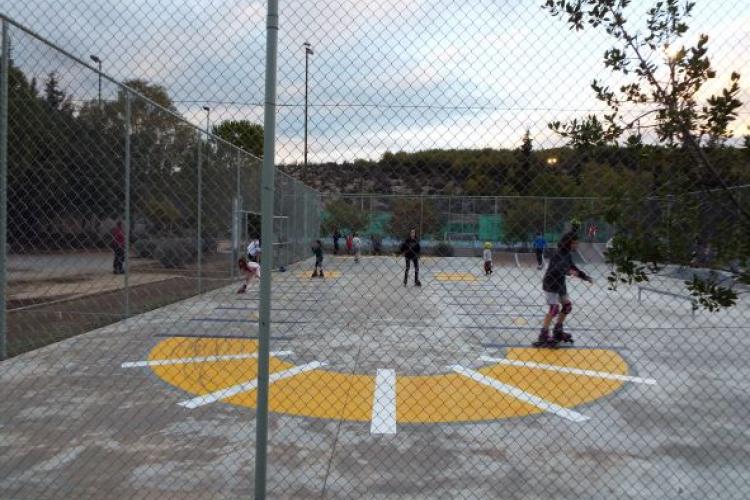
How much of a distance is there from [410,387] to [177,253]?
8.30 meters

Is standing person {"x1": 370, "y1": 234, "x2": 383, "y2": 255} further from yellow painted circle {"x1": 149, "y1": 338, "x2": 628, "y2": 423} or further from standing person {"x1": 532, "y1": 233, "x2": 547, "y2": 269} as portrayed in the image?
standing person {"x1": 532, "y1": 233, "x2": 547, "y2": 269}

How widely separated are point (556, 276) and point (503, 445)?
4.16 meters

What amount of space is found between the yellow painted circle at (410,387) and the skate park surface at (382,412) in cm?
3

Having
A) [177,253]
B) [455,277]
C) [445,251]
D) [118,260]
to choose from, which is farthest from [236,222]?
[455,277]

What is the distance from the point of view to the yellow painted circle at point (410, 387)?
16.8 ft

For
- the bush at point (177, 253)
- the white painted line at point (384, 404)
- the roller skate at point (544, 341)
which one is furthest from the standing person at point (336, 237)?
the roller skate at point (544, 341)

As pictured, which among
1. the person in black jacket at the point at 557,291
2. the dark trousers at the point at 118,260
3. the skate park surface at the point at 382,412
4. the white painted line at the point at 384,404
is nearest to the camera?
the skate park surface at the point at 382,412

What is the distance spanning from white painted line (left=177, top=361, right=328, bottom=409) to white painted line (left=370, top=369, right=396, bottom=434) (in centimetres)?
95

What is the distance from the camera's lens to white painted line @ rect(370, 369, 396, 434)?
4.66 meters

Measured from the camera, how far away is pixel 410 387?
19.5 feet

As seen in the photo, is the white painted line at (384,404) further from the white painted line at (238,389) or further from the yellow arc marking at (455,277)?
the yellow arc marking at (455,277)

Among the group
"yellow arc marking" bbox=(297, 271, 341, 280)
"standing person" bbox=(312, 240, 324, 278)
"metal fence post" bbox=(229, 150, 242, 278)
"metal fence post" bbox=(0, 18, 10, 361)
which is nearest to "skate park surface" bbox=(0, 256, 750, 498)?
"metal fence post" bbox=(0, 18, 10, 361)

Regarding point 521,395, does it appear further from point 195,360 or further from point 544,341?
point 195,360

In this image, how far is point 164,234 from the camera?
1148 centimetres
